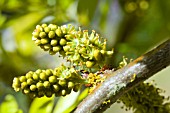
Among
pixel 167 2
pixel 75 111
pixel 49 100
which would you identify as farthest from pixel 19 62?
pixel 75 111

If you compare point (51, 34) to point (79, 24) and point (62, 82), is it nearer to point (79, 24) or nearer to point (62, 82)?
point (62, 82)

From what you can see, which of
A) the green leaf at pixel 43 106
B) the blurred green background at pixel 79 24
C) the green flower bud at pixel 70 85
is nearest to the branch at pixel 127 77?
the green flower bud at pixel 70 85

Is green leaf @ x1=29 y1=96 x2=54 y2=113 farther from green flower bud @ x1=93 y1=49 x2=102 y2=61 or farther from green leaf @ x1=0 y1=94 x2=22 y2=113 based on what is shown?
green flower bud @ x1=93 y1=49 x2=102 y2=61

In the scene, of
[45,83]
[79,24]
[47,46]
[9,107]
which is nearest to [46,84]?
[45,83]

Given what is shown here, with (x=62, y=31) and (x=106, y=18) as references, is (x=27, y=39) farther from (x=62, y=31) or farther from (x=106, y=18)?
(x=62, y=31)

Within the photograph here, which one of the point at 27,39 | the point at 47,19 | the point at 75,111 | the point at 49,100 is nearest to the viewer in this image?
the point at 75,111

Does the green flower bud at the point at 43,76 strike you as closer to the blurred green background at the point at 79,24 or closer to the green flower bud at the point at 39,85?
the green flower bud at the point at 39,85
